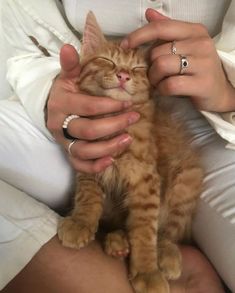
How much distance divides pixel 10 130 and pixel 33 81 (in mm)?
157

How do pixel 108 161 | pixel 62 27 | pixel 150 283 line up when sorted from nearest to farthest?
1. pixel 150 283
2. pixel 108 161
3. pixel 62 27

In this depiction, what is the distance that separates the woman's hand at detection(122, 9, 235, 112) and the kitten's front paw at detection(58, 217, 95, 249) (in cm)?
35

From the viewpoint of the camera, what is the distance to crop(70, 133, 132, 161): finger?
98cm

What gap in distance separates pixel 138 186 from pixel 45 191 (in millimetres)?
268

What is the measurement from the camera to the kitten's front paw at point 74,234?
94 centimetres

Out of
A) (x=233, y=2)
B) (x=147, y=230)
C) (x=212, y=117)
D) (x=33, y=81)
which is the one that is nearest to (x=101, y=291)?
(x=147, y=230)

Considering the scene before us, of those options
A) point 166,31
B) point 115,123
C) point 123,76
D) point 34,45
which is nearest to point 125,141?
point 115,123

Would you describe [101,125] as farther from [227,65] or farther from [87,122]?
[227,65]

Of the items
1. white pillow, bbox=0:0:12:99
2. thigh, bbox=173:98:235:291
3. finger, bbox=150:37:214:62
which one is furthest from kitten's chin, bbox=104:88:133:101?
white pillow, bbox=0:0:12:99

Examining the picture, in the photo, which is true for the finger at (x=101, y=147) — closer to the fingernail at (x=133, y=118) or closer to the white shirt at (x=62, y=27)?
the fingernail at (x=133, y=118)

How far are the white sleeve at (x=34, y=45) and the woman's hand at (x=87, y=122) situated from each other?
107 mm

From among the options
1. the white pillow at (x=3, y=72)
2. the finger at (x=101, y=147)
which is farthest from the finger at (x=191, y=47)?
the white pillow at (x=3, y=72)

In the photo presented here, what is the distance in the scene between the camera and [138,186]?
3.36 feet

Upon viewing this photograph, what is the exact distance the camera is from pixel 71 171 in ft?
3.87
